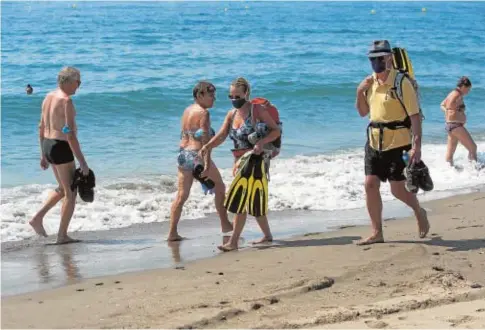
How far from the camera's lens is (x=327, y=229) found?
30.8ft

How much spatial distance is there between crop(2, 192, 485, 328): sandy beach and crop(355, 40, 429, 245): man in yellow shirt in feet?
1.79

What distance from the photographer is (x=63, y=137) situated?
28.5ft

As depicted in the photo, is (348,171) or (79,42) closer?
(348,171)

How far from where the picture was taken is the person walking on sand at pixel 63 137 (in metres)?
8.55

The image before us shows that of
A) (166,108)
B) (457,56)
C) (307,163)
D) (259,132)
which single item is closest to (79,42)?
(457,56)

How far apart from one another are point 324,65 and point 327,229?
21558 millimetres

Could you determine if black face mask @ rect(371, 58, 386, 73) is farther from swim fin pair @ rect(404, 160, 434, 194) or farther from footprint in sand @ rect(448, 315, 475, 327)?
footprint in sand @ rect(448, 315, 475, 327)

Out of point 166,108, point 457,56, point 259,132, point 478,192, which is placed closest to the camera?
point 259,132

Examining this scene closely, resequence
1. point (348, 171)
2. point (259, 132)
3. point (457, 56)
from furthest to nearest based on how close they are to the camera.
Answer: point (457, 56), point (348, 171), point (259, 132)

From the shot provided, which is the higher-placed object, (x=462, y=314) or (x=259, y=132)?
(x=259, y=132)

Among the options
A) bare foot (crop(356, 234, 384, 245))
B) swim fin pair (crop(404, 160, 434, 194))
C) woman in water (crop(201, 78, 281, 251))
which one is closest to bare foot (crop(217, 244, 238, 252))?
woman in water (crop(201, 78, 281, 251))

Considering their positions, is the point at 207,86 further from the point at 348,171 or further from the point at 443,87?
the point at 443,87

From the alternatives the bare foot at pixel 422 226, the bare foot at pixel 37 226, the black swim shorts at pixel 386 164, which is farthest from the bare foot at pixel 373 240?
Answer: the bare foot at pixel 37 226

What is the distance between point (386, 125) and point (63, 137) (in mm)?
2941
